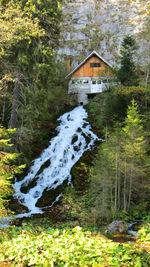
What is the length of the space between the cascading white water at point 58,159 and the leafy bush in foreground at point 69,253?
709cm

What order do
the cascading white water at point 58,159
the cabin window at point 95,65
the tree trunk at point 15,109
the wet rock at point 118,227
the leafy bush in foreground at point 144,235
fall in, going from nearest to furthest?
the leafy bush in foreground at point 144,235
the wet rock at point 118,227
the tree trunk at point 15,109
the cascading white water at point 58,159
the cabin window at point 95,65

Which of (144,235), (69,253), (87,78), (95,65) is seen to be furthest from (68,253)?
(95,65)

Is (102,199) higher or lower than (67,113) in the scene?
lower

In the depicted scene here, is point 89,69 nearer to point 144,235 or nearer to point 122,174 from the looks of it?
point 122,174

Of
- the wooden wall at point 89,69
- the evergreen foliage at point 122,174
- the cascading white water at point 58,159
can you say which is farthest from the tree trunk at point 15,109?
the wooden wall at point 89,69

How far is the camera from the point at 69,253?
13.3ft

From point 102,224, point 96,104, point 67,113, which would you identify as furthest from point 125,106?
point 102,224

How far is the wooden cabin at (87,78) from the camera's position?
1095 inches

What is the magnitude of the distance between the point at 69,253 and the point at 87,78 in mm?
26708

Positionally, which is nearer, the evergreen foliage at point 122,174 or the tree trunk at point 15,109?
the evergreen foliage at point 122,174

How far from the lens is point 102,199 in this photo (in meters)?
9.66

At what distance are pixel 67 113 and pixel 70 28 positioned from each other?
108ft

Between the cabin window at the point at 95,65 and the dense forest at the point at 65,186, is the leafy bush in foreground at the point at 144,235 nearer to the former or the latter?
the dense forest at the point at 65,186

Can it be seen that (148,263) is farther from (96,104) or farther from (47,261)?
(96,104)
